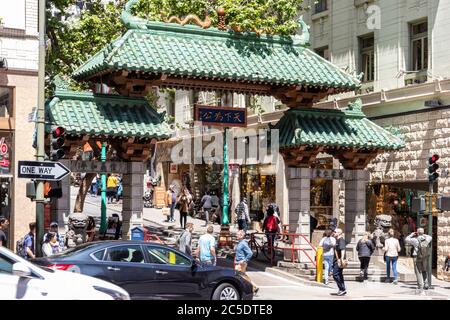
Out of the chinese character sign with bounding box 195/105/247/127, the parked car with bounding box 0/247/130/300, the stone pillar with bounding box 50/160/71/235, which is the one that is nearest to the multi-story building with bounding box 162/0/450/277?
the chinese character sign with bounding box 195/105/247/127

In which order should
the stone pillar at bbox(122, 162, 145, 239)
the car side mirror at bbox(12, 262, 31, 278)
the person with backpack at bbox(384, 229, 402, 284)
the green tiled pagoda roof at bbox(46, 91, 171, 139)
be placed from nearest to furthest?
Result: the car side mirror at bbox(12, 262, 31, 278)
the green tiled pagoda roof at bbox(46, 91, 171, 139)
the stone pillar at bbox(122, 162, 145, 239)
the person with backpack at bbox(384, 229, 402, 284)

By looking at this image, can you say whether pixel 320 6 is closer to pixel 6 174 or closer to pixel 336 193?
pixel 336 193

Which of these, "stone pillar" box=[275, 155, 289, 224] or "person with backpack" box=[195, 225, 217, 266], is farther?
"stone pillar" box=[275, 155, 289, 224]

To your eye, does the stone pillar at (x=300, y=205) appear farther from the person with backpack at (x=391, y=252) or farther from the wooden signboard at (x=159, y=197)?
the wooden signboard at (x=159, y=197)

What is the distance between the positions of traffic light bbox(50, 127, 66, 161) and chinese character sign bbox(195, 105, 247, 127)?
5442 millimetres

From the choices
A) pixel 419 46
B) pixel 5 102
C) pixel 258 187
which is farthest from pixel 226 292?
pixel 258 187

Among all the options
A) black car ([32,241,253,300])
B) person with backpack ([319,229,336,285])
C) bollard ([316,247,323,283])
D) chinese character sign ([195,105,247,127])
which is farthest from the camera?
chinese character sign ([195,105,247,127])

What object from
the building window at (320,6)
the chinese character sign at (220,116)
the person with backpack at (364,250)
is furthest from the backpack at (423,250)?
the building window at (320,6)

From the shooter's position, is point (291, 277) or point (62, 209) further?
point (291, 277)

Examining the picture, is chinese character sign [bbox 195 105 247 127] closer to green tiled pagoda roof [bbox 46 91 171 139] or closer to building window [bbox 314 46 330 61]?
green tiled pagoda roof [bbox 46 91 171 139]

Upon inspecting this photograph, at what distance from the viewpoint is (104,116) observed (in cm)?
2259

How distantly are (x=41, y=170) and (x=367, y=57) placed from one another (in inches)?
741

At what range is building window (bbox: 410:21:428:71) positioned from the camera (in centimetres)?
3111

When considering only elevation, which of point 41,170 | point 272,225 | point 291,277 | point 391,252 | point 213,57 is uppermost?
point 213,57
